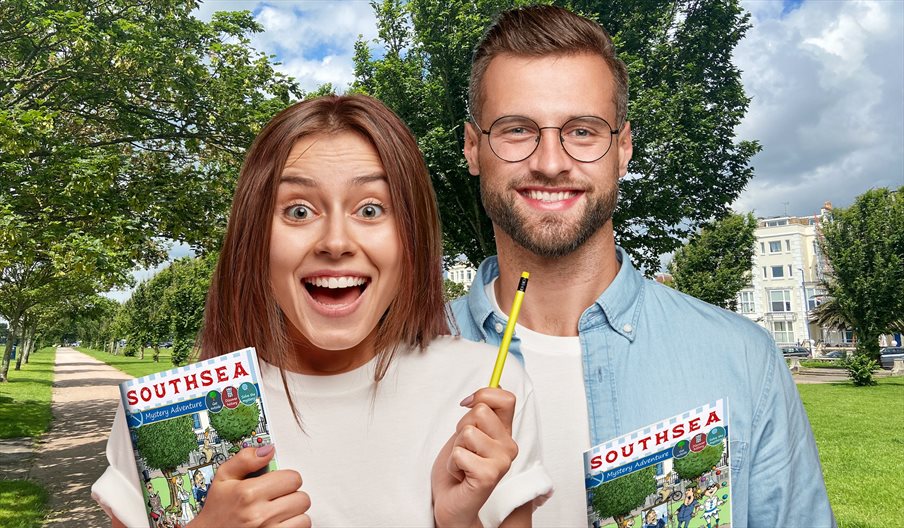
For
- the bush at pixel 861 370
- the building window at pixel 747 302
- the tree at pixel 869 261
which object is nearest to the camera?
the bush at pixel 861 370

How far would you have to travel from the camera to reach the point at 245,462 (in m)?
1.40

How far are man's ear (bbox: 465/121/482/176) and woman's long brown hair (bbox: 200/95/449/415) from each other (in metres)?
0.58

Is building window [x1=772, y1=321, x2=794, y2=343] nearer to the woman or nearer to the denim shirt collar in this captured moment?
the denim shirt collar

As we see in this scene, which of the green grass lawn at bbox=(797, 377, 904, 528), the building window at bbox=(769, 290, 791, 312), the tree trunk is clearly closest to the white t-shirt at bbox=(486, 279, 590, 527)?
the green grass lawn at bbox=(797, 377, 904, 528)

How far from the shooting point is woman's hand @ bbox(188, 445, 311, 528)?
1.40 m

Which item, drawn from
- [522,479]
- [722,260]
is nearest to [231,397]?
[522,479]

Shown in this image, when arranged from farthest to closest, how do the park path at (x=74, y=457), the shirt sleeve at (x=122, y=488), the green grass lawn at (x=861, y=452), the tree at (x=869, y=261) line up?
the tree at (x=869, y=261), the park path at (x=74, y=457), the green grass lawn at (x=861, y=452), the shirt sleeve at (x=122, y=488)

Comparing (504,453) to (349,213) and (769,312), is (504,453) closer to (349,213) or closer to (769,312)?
(349,213)

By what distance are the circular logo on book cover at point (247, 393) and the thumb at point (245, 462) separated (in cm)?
9

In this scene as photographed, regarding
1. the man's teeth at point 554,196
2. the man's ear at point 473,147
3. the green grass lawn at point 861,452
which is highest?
the man's ear at point 473,147

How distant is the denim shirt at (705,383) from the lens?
2002 mm

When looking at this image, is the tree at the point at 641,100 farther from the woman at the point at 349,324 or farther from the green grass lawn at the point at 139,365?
the woman at the point at 349,324

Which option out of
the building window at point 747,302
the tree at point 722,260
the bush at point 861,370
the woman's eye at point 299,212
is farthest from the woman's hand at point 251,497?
the building window at point 747,302

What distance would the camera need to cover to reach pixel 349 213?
175cm
